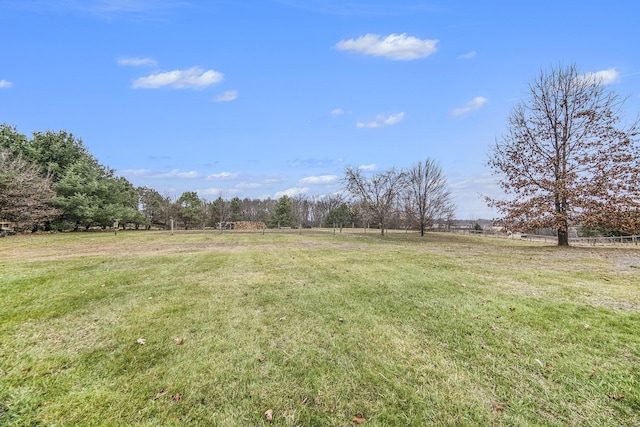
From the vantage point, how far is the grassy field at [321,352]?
2.32 metres

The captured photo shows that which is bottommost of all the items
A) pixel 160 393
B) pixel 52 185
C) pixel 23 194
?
pixel 160 393

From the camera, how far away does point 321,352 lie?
10.7 ft

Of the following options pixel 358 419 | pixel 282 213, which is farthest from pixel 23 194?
pixel 282 213

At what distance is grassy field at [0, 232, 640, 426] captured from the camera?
2.32m

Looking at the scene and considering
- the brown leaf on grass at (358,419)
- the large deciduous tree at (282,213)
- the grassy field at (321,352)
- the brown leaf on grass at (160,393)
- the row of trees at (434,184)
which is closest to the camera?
the brown leaf on grass at (358,419)

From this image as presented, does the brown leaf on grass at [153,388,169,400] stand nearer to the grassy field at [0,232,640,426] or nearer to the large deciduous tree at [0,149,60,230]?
the grassy field at [0,232,640,426]

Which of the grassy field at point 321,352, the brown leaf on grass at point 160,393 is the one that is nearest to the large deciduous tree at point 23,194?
the grassy field at point 321,352

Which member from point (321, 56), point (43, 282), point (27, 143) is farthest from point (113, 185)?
point (43, 282)

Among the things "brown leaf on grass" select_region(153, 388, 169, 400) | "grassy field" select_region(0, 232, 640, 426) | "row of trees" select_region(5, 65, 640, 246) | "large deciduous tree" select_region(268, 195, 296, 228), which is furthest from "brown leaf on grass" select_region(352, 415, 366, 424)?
"large deciduous tree" select_region(268, 195, 296, 228)

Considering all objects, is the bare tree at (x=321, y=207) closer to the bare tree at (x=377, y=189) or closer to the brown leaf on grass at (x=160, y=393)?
the bare tree at (x=377, y=189)

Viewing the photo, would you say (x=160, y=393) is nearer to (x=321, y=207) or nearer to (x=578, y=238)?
(x=578, y=238)

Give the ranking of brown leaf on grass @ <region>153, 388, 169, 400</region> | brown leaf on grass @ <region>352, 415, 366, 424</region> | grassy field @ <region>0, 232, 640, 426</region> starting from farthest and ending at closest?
brown leaf on grass @ <region>153, 388, 169, 400</region>, grassy field @ <region>0, 232, 640, 426</region>, brown leaf on grass @ <region>352, 415, 366, 424</region>

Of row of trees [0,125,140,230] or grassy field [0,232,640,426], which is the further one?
row of trees [0,125,140,230]

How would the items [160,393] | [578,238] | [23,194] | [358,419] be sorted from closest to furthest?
1. [358,419]
2. [160,393]
3. [23,194]
4. [578,238]
